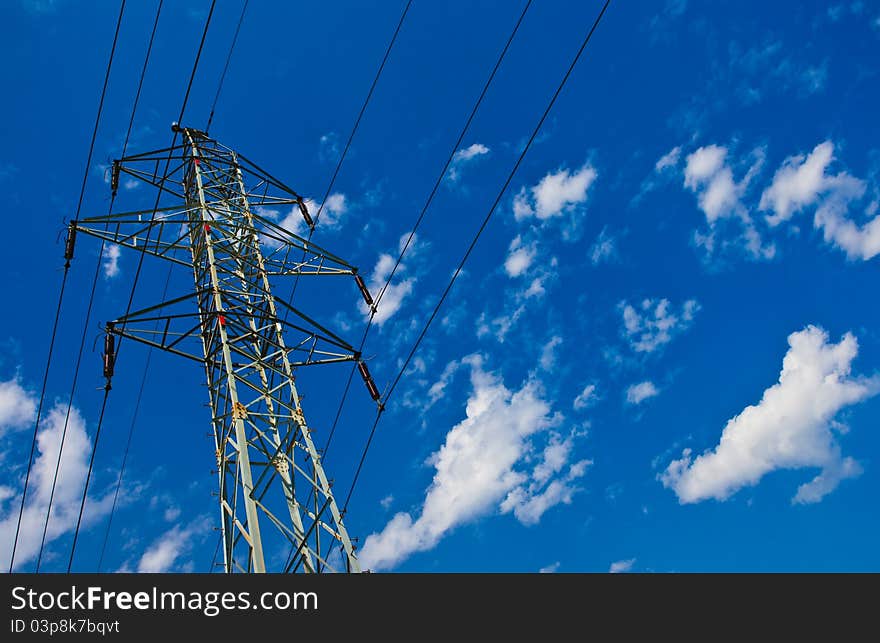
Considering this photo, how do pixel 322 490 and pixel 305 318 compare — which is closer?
pixel 322 490

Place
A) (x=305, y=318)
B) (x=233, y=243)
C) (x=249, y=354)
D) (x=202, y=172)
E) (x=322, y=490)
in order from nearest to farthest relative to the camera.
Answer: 1. (x=322, y=490)
2. (x=249, y=354)
3. (x=305, y=318)
4. (x=233, y=243)
5. (x=202, y=172)
